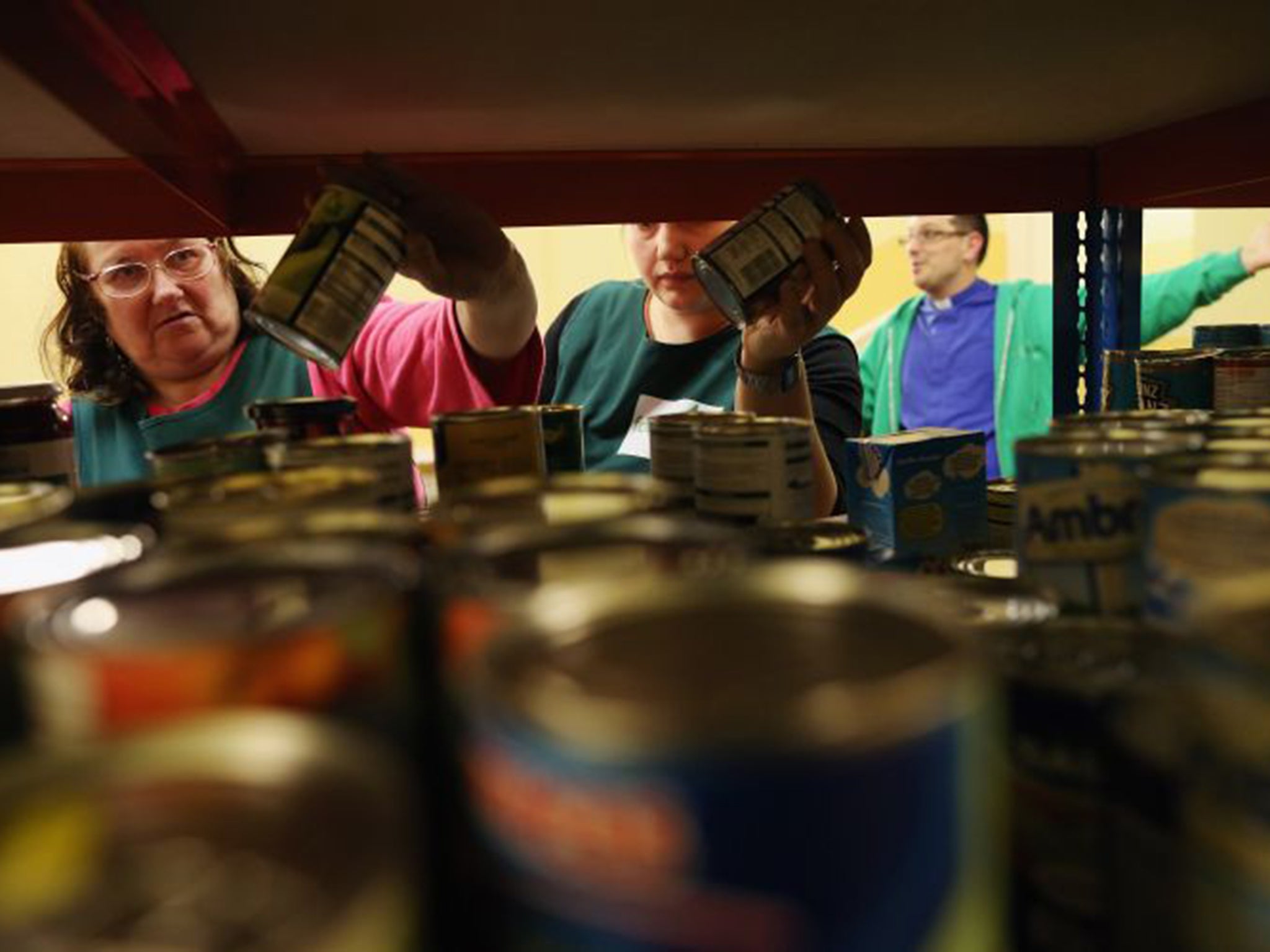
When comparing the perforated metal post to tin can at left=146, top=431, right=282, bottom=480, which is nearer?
tin can at left=146, top=431, right=282, bottom=480

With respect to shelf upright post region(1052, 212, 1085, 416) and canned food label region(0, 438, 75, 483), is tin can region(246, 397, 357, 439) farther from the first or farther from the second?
shelf upright post region(1052, 212, 1085, 416)

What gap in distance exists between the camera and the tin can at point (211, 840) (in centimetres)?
29

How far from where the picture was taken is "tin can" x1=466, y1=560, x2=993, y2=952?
30cm

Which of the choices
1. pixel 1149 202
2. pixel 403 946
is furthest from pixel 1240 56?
pixel 403 946

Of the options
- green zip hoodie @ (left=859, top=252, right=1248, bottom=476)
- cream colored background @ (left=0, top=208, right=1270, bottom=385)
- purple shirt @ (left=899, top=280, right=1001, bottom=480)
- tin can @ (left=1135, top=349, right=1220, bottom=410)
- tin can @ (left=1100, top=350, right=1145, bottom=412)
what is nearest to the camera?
tin can @ (left=1135, top=349, right=1220, bottom=410)

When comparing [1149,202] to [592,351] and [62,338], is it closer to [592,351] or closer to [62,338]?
[592,351]

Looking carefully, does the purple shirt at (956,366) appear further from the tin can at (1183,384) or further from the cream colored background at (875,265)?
the tin can at (1183,384)

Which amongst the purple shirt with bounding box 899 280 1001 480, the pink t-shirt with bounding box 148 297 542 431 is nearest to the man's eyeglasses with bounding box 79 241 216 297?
the pink t-shirt with bounding box 148 297 542 431

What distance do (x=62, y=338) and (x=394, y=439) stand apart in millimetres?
2147

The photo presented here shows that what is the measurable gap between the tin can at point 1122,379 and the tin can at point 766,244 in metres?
0.51

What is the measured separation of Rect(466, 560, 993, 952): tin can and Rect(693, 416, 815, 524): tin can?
58cm

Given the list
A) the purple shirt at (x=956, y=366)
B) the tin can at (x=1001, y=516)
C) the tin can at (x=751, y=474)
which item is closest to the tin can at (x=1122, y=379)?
the tin can at (x=1001, y=516)

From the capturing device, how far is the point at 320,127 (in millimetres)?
1310

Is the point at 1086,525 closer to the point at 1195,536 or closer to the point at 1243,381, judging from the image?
the point at 1195,536
